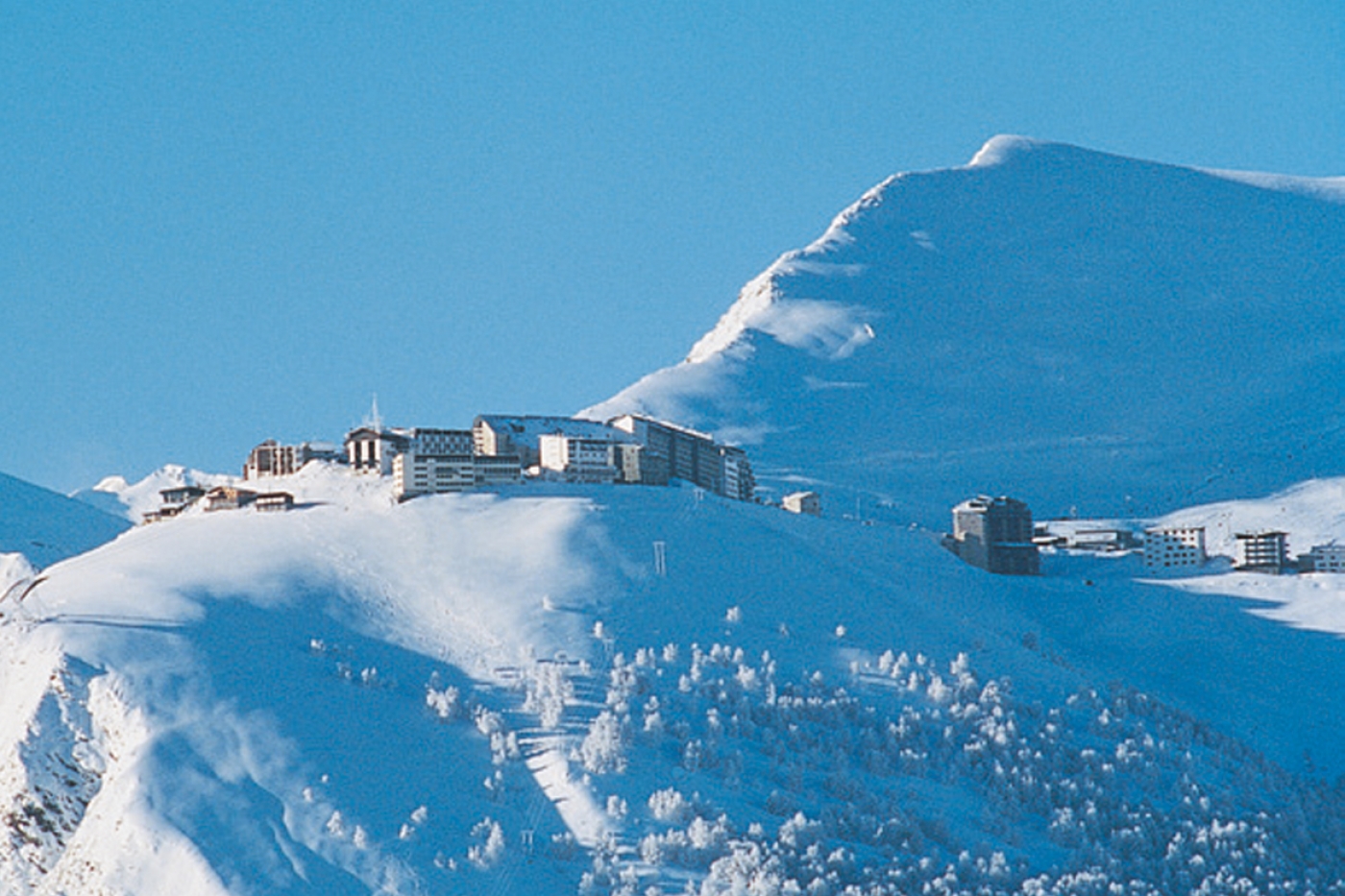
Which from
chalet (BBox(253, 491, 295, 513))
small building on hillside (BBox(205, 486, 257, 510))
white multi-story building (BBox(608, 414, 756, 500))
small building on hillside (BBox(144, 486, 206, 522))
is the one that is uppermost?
white multi-story building (BBox(608, 414, 756, 500))

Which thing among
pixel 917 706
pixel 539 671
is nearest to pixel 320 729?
pixel 539 671

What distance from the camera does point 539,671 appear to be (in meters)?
105

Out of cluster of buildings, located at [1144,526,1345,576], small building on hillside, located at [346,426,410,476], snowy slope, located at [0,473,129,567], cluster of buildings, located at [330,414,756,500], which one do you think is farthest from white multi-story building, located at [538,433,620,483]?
snowy slope, located at [0,473,129,567]

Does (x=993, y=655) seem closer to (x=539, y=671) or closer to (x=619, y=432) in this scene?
(x=539, y=671)

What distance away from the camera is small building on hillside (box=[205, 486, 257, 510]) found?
455ft

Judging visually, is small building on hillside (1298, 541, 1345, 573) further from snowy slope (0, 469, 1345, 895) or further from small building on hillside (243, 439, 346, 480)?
small building on hillside (243, 439, 346, 480)

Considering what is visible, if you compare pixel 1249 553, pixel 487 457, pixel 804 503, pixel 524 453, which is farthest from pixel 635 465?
pixel 1249 553

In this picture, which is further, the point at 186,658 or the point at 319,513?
the point at 319,513

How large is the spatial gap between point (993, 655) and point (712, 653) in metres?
21.6

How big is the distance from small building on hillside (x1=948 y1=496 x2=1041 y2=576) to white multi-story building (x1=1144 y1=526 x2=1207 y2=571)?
12.3m

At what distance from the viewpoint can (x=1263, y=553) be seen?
527 feet

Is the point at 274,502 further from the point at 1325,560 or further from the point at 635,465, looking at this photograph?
the point at 1325,560

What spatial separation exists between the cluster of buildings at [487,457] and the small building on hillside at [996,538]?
22155mm

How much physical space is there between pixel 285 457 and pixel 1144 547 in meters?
73.1
